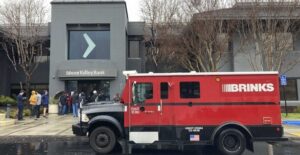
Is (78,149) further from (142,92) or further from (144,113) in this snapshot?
(142,92)

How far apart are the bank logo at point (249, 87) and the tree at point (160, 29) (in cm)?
1879

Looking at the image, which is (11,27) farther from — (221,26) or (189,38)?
(221,26)

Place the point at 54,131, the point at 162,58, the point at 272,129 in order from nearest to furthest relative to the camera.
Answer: the point at 272,129 < the point at 54,131 < the point at 162,58

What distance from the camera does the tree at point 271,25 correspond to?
2489 cm

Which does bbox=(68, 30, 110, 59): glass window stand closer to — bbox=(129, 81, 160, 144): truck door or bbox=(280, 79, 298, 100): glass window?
bbox=(280, 79, 298, 100): glass window

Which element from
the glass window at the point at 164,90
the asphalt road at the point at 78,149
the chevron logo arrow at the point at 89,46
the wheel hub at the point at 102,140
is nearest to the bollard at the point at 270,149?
the asphalt road at the point at 78,149

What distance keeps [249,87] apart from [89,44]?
23570 mm

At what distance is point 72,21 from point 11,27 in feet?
20.2

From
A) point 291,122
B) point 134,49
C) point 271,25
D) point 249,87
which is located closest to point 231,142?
point 249,87

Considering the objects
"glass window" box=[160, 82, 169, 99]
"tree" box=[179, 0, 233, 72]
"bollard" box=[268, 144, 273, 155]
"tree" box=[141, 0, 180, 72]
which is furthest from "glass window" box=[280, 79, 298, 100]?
"glass window" box=[160, 82, 169, 99]

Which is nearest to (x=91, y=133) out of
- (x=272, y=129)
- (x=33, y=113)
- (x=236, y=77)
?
(x=236, y=77)

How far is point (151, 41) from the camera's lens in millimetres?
36281

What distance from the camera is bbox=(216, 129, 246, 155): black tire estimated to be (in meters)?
11.2

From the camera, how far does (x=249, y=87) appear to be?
11.4 meters
